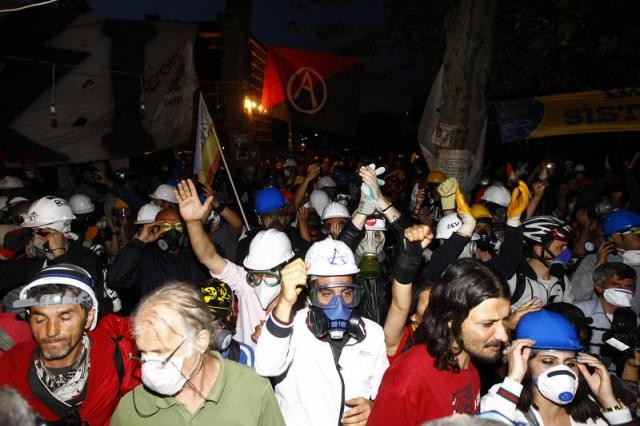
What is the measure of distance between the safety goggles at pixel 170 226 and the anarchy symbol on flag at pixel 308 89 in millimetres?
5039

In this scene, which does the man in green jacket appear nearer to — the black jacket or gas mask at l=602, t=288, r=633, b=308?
A: the black jacket

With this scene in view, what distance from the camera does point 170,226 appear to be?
5.24 m

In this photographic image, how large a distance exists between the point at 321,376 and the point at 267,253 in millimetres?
1388

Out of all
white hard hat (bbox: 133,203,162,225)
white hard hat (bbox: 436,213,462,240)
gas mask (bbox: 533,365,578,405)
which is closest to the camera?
gas mask (bbox: 533,365,578,405)

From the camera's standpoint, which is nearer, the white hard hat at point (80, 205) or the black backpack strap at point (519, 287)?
the black backpack strap at point (519, 287)

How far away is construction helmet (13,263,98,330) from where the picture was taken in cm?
308

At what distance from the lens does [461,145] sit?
7.51m

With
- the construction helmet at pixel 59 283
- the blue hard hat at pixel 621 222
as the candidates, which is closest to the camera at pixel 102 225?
the construction helmet at pixel 59 283

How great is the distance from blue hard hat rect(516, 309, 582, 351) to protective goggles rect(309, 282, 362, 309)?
111cm

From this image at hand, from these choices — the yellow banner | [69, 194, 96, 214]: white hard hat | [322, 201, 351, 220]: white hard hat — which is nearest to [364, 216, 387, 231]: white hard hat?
[322, 201, 351, 220]: white hard hat

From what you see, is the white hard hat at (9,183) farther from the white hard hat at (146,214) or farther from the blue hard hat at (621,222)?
the blue hard hat at (621,222)

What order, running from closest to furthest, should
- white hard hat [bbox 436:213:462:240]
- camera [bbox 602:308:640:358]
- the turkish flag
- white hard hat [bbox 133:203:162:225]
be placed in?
camera [bbox 602:308:640:358] → white hard hat [bbox 436:213:462:240] → white hard hat [bbox 133:203:162:225] → the turkish flag

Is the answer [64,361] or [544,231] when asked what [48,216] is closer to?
[64,361]

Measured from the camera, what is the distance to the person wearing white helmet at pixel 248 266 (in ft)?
13.4
